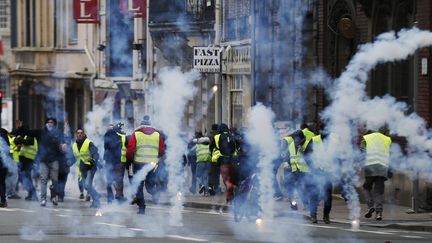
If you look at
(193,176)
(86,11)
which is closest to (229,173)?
(193,176)

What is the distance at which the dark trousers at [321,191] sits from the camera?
2681cm

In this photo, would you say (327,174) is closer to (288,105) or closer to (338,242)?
(338,242)

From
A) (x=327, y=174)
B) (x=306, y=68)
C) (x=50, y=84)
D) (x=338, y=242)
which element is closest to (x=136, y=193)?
(x=327, y=174)

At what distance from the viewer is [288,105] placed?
1359 inches

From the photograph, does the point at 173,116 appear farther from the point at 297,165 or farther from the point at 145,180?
the point at 297,165

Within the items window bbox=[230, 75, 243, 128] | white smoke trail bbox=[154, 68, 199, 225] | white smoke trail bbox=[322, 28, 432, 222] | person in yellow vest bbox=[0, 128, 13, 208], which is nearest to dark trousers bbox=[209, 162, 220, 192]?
window bbox=[230, 75, 243, 128]

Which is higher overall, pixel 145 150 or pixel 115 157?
pixel 145 150

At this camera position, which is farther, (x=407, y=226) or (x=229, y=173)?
(x=229, y=173)

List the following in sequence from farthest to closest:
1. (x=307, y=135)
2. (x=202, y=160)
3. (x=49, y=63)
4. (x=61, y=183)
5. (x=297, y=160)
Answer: (x=49, y=63), (x=202, y=160), (x=61, y=183), (x=307, y=135), (x=297, y=160)

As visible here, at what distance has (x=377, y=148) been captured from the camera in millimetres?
26891

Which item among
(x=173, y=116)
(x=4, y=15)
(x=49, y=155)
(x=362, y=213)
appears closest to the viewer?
(x=173, y=116)

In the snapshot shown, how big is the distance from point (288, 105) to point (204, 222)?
829cm

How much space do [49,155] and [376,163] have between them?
316 inches

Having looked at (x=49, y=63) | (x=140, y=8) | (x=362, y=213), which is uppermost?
(x=140, y=8)
